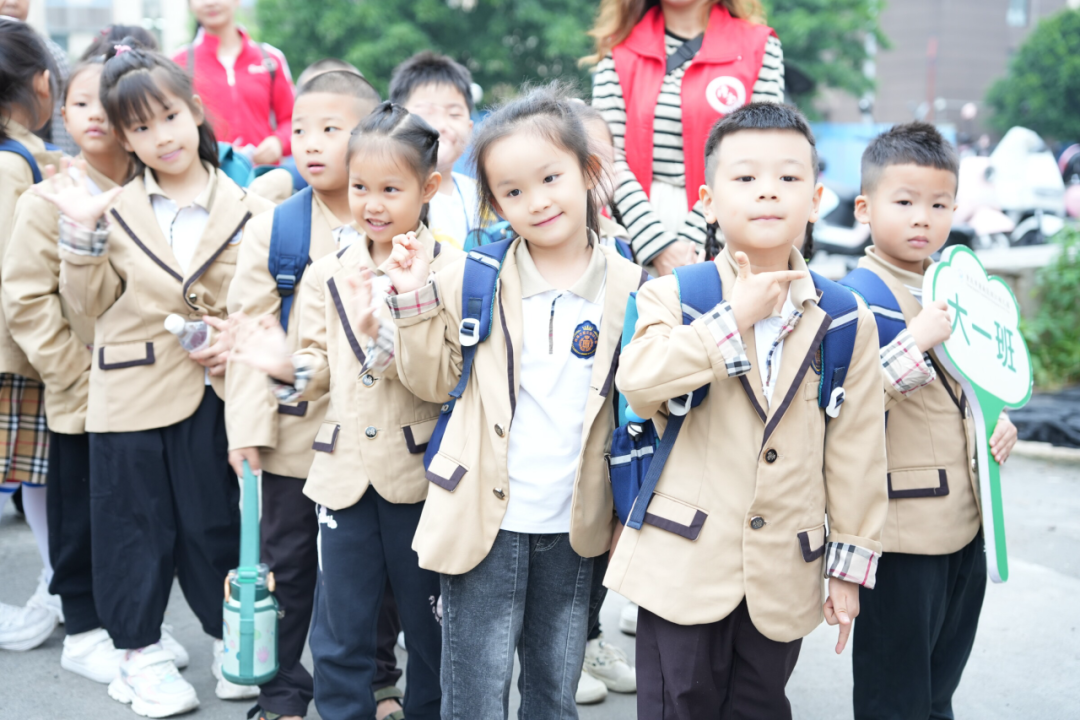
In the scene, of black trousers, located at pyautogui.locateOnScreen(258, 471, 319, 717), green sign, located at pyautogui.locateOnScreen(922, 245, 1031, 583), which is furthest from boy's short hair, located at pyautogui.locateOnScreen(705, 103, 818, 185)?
black trousers, located at pyautogui.locateOnScreen(258, 471, 319, 717)

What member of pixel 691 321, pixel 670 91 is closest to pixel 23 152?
Result: pixel 670 91

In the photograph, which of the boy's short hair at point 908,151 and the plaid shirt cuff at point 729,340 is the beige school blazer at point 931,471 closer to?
the boy's short hair at point 908,151

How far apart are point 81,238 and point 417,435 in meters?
1.10

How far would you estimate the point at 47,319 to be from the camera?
283 cm

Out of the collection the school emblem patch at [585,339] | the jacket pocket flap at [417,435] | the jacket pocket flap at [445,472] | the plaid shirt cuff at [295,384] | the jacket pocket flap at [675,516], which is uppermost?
the school emblem patch at [585,339]

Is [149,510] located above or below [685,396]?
below

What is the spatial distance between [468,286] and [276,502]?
950 mm

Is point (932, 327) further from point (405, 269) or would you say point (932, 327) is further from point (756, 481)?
point (405, 269)

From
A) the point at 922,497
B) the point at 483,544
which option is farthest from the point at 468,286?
the point at 922,497

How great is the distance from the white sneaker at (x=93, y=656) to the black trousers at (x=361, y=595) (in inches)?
40.7

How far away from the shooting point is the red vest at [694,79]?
9.78 feet

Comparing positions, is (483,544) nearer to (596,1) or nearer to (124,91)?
(124,91)

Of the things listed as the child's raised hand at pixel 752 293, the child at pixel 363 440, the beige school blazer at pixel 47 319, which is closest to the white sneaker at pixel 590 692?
the child at pixel 363 440

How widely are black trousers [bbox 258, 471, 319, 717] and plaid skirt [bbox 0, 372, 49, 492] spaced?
102cm
